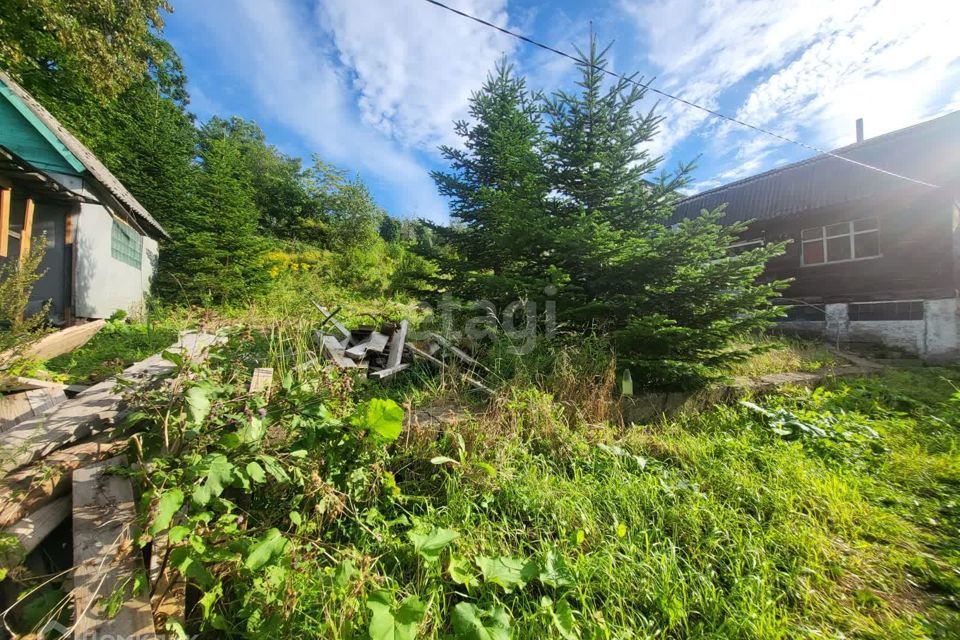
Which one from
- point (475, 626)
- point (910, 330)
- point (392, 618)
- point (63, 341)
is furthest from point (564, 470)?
point (910, 330)

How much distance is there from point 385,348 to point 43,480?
8.32 ft

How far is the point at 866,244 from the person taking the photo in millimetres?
9094

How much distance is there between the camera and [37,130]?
4.82m

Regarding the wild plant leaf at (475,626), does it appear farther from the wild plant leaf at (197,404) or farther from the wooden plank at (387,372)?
the wooden plank at (387,372)

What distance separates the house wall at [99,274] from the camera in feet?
19.8

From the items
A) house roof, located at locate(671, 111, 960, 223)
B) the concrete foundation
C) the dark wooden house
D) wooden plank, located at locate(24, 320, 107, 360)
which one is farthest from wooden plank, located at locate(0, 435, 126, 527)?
the concrete foundation

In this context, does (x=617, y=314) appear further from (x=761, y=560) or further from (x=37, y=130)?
(x=37, y=130)

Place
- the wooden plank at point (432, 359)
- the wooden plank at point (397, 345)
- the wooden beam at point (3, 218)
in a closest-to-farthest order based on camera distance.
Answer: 1. the wooden plank at point (432, 359)
2. the wooden plank at point (397, 345)
3. the wooden beam at point (3, 218)

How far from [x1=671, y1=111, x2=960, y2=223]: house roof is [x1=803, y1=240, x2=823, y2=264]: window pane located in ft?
4.50

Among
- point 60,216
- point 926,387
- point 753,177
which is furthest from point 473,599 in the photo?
point 753,177

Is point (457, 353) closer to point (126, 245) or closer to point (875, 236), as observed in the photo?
point (126, 245)

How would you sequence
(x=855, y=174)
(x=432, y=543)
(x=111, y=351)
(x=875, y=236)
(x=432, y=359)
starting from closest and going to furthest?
1. (x=432, y=543)
2. (x=432, y=359)
3. (x=111, y=351)
4. (x=855, y=174)
5. (x=875, y=236)

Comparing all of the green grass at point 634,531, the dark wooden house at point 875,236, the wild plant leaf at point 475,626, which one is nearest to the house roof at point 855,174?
the dark wooden house at point 875,236

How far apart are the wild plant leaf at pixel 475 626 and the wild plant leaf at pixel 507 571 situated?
0.54ft
